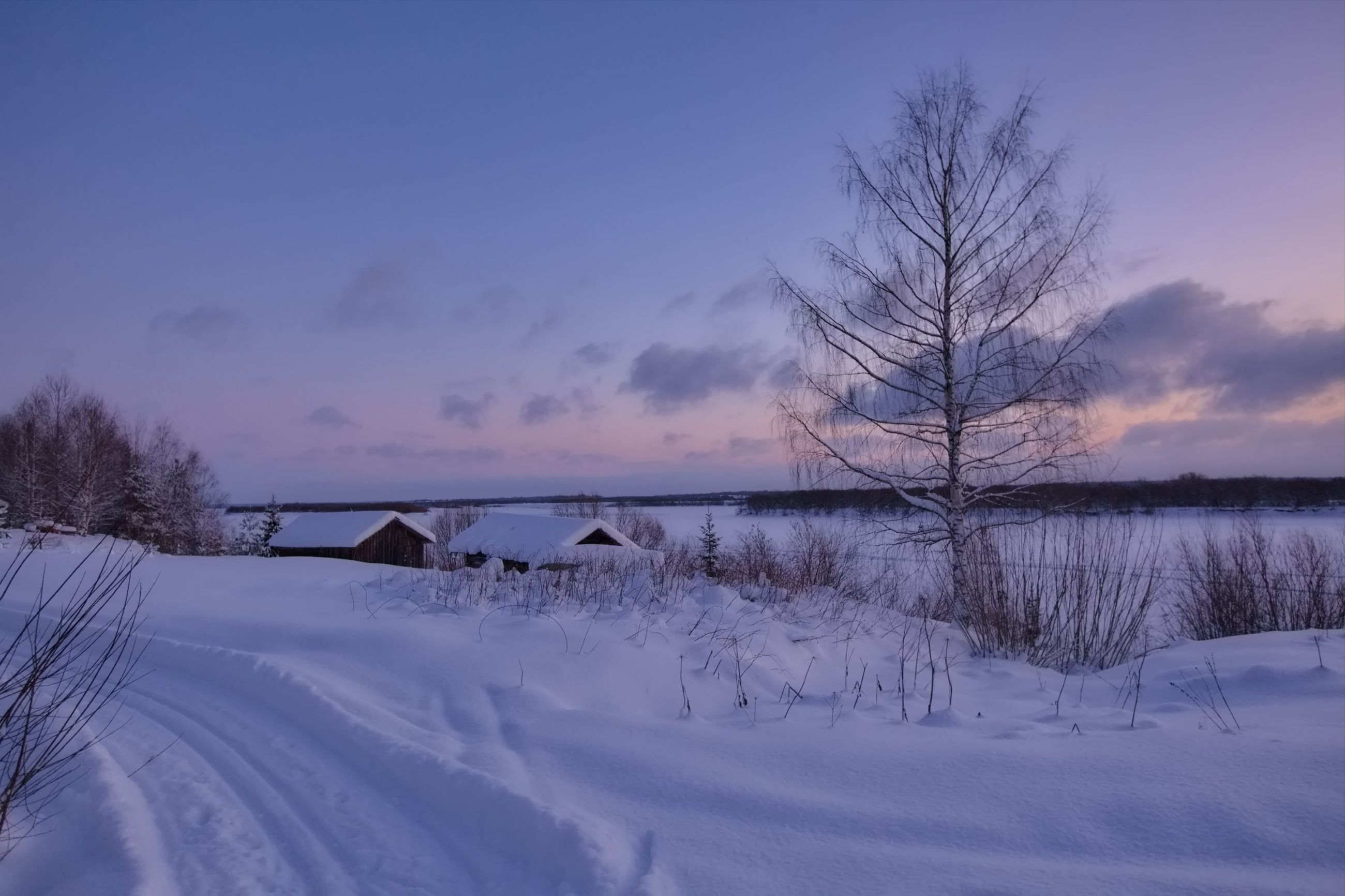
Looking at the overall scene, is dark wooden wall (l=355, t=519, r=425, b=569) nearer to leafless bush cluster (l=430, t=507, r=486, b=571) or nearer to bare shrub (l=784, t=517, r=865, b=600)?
leafless bush cluster (l=430, t=507, r=486, b=571)

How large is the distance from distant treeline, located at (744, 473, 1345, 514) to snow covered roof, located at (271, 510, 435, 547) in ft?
56.8

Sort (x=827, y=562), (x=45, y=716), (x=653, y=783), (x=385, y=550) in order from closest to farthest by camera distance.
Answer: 1. (x=45, y=716)
2. (x=653, y=783)
3. (x=827, y=562)
4. (x=385, y=550)

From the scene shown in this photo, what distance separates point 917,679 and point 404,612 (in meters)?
5.61

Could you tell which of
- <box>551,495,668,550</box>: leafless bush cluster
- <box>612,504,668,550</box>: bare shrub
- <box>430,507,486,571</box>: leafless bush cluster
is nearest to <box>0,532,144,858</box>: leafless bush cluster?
<box>551,495,668,550</box>: leafless bush cluster

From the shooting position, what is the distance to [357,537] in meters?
29.3

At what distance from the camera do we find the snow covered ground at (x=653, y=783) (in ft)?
9.18

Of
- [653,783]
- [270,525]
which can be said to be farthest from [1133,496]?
[270,525]

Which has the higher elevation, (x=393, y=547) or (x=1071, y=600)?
(x=1071, y=600)

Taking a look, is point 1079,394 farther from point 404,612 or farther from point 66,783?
point 66,783

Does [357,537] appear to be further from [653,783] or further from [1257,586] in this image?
[1257,586]

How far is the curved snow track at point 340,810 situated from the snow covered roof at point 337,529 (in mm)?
26479

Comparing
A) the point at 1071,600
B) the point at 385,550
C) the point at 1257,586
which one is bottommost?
the point at 385,550

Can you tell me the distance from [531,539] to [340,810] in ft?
66.7

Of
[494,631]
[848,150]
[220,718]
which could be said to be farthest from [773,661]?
[848,150]
